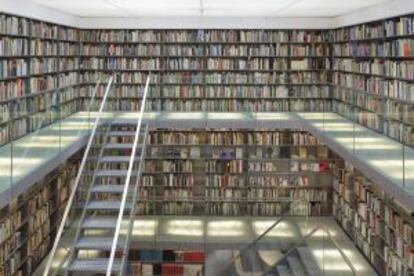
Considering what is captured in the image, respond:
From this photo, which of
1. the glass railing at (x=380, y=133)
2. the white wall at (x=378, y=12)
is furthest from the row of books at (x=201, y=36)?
the glass railing at (x=380, y=133)

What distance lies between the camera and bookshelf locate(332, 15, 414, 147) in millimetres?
7805

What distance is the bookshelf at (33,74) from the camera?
720cm


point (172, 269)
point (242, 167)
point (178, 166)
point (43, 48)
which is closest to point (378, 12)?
point (242, 167)

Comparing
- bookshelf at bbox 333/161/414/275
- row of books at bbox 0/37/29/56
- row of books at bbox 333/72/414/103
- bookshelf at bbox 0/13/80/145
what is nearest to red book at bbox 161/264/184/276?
bookshelf at bbox 333/161/414/275

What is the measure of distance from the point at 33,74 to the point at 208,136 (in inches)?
146

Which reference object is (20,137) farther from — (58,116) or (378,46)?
(378,46)

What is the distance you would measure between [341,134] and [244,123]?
2.15 m

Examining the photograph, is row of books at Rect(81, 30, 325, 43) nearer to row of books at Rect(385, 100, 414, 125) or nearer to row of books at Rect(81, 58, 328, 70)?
row of books at Rect(81, 58, 328, 70)

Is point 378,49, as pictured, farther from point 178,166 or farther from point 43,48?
point 43,48

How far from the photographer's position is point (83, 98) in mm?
9258

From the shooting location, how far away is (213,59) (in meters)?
11.6

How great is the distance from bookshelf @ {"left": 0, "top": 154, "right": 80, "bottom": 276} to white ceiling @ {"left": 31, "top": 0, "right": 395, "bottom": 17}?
8.47 ft

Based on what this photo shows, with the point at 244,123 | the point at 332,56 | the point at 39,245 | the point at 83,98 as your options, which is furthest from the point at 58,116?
the point at 332,56

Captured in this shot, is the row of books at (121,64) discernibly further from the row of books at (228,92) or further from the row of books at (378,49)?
the row of books at (378,49)
